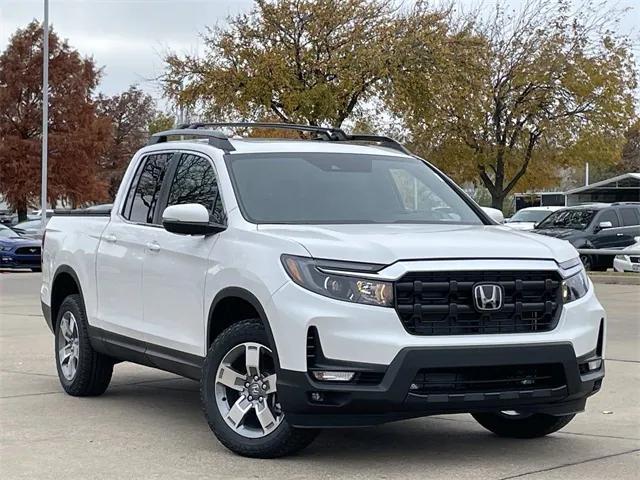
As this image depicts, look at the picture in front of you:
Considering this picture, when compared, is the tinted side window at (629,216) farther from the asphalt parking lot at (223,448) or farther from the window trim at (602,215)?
the asphalt parking lot at (223,448)

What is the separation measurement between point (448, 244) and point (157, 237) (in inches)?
90.3

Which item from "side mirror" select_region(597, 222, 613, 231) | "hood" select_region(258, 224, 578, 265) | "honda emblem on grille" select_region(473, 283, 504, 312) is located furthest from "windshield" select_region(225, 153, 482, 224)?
"side mirror" select_region(597, 222, 613, 231)

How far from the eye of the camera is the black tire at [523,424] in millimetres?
7051

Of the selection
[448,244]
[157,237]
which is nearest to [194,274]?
[157,237]

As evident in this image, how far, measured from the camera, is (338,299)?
19.4 ft

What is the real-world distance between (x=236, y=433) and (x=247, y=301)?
75 cm

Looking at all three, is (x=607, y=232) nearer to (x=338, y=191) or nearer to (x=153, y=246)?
(x=338, y=191)

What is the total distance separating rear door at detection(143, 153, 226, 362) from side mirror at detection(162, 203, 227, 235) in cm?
7

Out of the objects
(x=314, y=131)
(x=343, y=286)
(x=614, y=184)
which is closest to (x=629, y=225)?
(x=314, y=131)

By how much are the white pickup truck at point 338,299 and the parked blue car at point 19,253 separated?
2052 cm

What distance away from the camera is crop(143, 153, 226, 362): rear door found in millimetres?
6992

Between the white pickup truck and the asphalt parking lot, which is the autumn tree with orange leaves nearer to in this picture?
the asphalt parking lot

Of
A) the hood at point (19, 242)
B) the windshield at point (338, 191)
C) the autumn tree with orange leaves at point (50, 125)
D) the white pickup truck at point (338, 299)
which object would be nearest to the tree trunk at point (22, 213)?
the autumn tree with orange leaves at point (50, 125)

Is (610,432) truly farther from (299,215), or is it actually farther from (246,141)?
(246,141)
